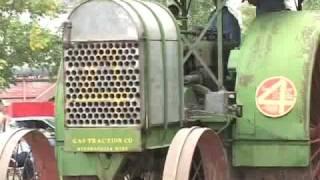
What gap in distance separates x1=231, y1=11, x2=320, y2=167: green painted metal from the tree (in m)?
6.78

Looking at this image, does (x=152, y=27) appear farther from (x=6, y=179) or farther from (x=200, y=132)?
(x=6, y=179)

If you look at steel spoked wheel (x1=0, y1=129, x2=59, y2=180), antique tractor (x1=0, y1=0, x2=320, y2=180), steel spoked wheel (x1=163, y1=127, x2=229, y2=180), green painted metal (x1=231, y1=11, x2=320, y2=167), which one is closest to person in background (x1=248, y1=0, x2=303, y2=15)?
antique tractor (x1=0, y1=0, x2=320, y2=180)

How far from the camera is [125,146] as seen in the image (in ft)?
18.0

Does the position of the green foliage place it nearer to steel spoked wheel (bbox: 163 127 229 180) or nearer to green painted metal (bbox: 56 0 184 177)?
green painted metal (bbox: 56 0 184 177)

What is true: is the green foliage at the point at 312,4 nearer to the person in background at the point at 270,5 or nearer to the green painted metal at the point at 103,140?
the person in background at the point at 270,5

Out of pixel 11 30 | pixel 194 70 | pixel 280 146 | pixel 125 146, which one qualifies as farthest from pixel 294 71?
pixel 11 30

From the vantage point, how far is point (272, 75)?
6238 mm

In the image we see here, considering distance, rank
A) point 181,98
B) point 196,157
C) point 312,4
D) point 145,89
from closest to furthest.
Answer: point 145,89 → point 196,157 → point 181,98 → point 312,4

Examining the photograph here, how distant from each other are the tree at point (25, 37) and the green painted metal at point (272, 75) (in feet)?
22.2

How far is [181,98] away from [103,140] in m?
0.73

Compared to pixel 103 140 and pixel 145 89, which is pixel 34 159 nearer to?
pixel 103 140

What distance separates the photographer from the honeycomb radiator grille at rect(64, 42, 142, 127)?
18.1 ft

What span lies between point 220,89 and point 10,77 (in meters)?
8.24

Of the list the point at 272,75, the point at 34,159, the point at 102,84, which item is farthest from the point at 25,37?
the point at 102,84
